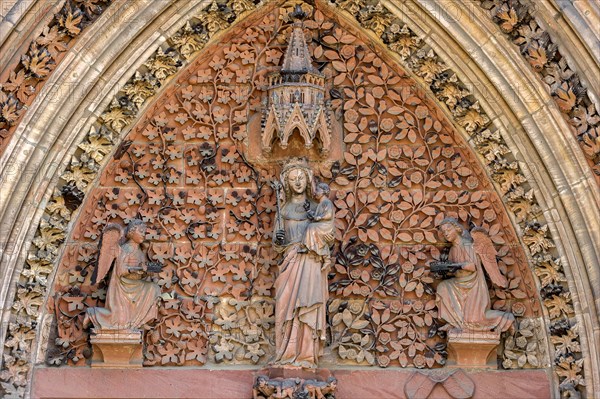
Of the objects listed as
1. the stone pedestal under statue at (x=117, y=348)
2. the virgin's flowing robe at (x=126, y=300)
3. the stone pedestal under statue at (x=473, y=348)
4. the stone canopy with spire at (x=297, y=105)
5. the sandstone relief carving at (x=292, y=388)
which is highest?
the stone canopy with spire at (x=297, y=105)

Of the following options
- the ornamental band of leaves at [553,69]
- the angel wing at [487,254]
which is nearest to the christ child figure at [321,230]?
the angel wing at [487,254]

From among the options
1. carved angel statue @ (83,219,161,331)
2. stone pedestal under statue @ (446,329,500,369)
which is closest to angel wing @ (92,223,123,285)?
carved angel statue @ (83,219,161,331)

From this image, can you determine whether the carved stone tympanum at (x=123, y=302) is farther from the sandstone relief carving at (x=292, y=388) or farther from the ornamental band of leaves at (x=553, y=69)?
the ornamental band of leaves at (x=553, y=69)

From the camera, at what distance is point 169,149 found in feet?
36.3

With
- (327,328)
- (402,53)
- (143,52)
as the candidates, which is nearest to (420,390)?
(327,328)

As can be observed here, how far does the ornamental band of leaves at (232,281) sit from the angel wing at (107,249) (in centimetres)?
13

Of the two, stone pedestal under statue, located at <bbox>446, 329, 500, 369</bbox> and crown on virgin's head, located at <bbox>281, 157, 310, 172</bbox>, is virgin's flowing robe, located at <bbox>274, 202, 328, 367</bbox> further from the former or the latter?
stone pedestal under statue, located at <bbox>446, 329, 500, 369</bbox>

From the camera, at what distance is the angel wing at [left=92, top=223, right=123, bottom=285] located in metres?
10.7

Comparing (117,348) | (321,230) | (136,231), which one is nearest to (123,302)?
(117,348)

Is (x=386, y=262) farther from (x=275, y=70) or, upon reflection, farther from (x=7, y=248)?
(x=7, y=248)

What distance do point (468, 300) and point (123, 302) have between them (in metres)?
2.47

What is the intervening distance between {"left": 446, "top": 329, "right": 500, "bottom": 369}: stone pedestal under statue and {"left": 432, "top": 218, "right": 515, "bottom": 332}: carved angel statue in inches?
2.0

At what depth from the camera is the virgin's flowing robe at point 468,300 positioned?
10586mm

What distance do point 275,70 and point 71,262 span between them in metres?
2.10
